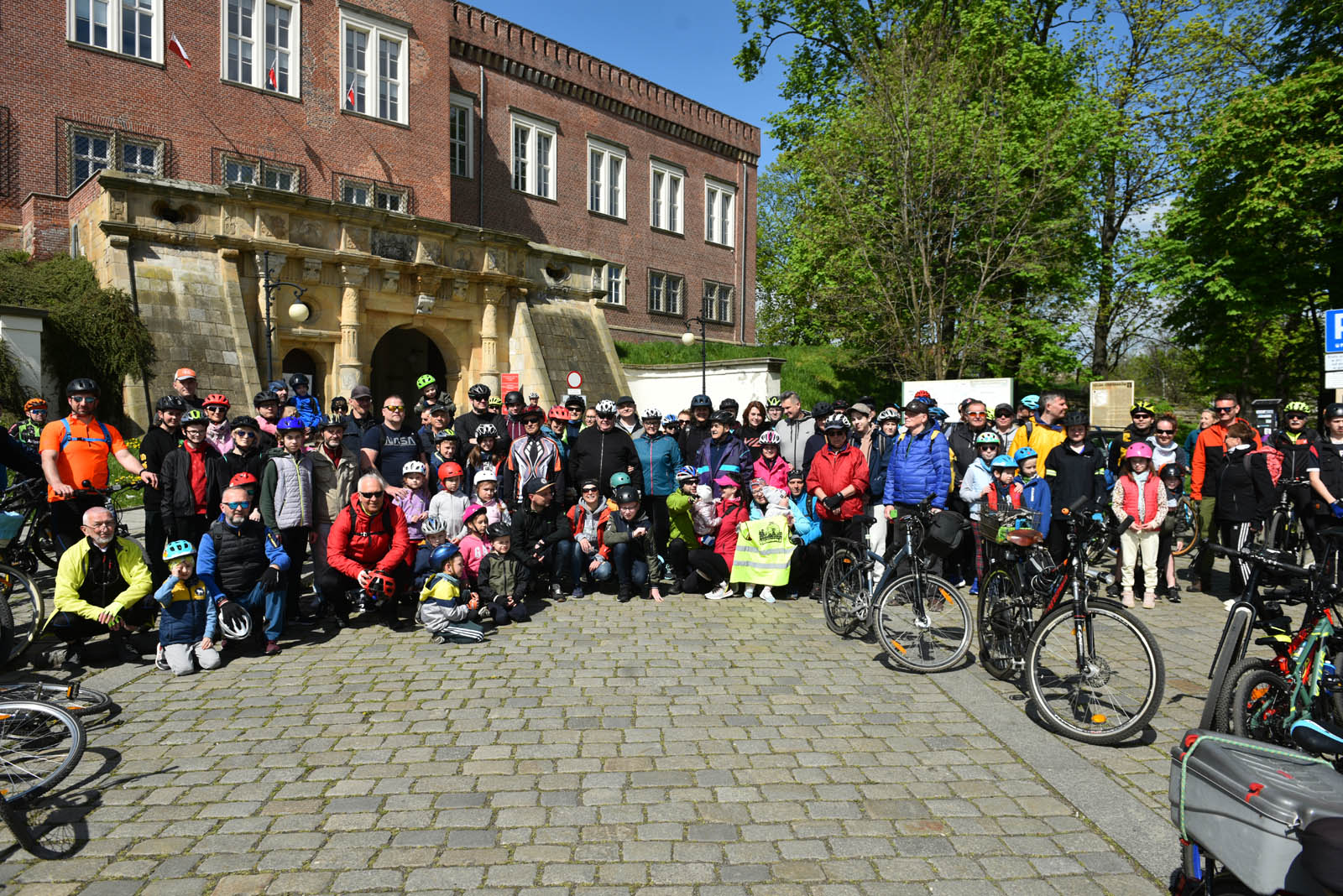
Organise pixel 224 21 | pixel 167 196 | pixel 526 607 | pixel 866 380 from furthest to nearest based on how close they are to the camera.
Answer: pixel 866 380 < pixel 224 21 < pixel 167 196 < pixel 526 607

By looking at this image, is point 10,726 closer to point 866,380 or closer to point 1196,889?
point 1196,889

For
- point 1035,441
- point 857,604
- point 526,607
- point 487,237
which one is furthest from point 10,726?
point 487,237

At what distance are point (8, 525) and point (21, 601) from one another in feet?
4.89

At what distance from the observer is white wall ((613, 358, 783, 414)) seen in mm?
23562

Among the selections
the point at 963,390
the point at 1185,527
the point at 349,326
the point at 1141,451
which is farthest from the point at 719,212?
the point at 1141,451

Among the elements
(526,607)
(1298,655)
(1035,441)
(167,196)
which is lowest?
(526,607)

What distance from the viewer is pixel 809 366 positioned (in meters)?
28.2

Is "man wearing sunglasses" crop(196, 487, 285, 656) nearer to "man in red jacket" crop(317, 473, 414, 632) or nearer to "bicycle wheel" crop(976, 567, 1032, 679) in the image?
"man in red jacket" crop(317, 473, 414, 632)

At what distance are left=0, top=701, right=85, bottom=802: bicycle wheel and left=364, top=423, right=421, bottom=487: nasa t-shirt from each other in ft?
14.9

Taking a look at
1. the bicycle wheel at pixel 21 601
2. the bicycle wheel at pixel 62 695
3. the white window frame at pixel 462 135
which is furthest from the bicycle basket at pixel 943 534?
the white window frame at pixel 462 135

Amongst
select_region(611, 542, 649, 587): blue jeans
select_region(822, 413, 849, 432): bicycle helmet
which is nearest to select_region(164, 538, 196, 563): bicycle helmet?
select_region(611, 542, 649, 587): blue jeans

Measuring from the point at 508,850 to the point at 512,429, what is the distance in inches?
286

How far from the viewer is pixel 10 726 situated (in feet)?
12.6

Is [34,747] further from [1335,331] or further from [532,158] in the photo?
[532,158]
